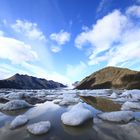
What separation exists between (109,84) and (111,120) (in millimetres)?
29090

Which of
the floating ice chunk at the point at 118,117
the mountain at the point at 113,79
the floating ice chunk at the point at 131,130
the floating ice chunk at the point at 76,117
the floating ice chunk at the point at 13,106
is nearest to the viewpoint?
the floating ice chunk at the point at 131,130

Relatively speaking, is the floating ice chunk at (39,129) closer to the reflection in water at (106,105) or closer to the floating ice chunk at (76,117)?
the floating ice chunk at (76,117)

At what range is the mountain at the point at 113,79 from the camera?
92.9ft

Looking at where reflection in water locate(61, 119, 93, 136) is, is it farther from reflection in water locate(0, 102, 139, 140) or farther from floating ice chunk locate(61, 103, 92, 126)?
floating ice chunk locate(61, 103, 92, 126)

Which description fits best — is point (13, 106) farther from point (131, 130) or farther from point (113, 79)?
point (113, 79)

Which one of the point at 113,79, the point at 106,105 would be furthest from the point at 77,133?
the point at 113,79

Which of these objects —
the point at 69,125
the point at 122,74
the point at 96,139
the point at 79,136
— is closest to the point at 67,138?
the point at 79,136

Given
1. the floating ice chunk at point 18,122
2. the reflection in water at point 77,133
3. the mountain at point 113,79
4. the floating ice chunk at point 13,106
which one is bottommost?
the reflection in water at point 77,133

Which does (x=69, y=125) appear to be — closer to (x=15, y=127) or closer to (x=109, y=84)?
(x=15, y=127)

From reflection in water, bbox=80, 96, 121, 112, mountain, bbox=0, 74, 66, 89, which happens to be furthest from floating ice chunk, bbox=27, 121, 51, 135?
mountain, bbox=0, 74, 66, 89

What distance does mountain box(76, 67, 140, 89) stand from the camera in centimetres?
2833

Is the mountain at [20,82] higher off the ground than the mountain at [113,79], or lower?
higher

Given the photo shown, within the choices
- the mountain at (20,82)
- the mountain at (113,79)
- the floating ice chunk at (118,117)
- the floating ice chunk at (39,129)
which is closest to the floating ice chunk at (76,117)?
the floating ice chunk at (118,117)

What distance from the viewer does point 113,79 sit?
32469 millimetres
